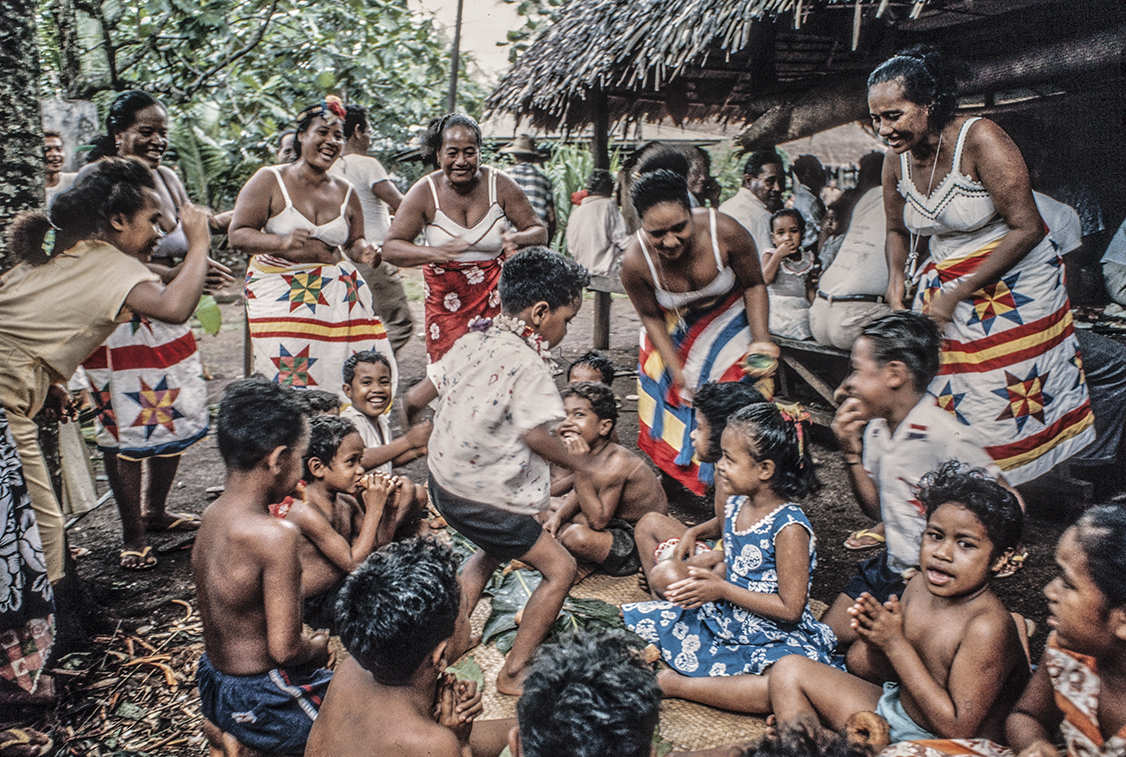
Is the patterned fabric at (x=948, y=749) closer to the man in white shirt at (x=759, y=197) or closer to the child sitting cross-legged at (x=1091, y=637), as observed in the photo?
the child sitting cross-legged at (x=1091, y=637)

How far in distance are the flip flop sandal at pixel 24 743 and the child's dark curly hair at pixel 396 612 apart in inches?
49.8

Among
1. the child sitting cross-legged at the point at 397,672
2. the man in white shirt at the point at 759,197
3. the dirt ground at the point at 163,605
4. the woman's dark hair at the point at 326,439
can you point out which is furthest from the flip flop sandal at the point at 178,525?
the man in white shirt at the point at 759,197

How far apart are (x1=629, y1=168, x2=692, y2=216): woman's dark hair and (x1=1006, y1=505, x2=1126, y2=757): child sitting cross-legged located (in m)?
2.01

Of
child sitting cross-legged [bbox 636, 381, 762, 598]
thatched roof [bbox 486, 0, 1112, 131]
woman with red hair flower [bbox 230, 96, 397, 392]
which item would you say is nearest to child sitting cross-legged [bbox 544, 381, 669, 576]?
child sitting cross-legged [bbox 636, 381, 762, 598]

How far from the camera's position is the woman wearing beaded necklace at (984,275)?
9.80ft

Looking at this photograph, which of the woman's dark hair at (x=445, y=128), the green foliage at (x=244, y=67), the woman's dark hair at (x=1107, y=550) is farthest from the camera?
the green foliage at (x=244, y=67)

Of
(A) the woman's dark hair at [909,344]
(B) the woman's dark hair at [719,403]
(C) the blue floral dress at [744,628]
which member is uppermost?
(A) the woman's dark hair at [909,344]

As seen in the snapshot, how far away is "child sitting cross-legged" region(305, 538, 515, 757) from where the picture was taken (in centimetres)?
177

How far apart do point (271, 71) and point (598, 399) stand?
712 cm

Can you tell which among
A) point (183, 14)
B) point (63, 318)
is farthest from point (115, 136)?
point (183, 14)

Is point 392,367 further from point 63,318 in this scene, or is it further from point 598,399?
point 63,318

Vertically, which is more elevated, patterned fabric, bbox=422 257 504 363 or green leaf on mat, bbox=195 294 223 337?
patterned fabric, bbox=422 257 504 363

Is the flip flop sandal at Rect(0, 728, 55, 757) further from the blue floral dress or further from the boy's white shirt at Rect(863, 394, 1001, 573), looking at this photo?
the boy's white shirt at Rect(863, 394, 1001, 573)

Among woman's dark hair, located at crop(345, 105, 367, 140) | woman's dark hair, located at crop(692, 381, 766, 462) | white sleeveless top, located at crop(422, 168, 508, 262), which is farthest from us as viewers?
woman's dark hair, located at crop(345, 105, 367, 140)
